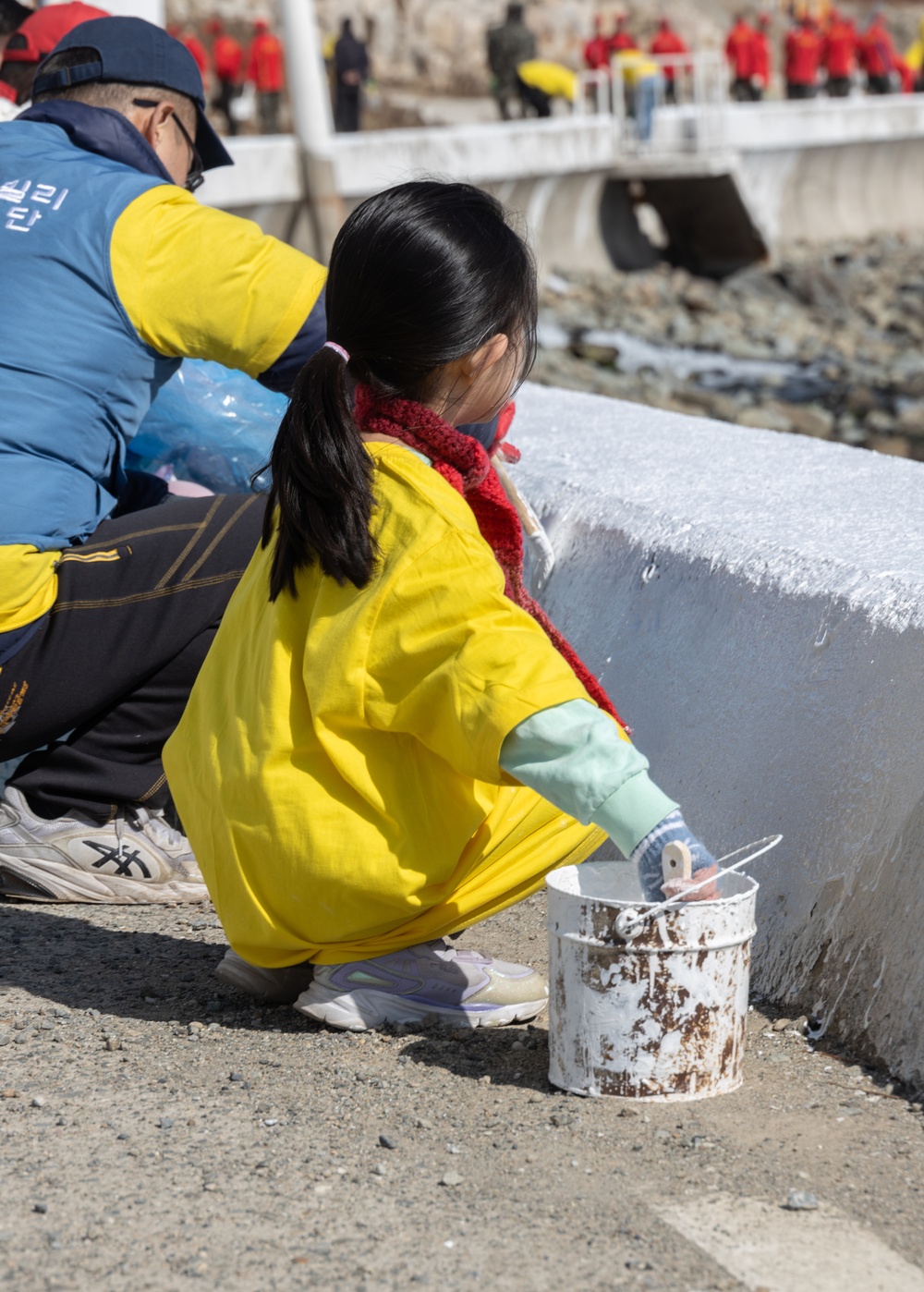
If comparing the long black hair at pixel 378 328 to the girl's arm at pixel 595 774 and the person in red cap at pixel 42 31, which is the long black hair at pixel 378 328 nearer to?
the girl's arm at pixel 595 774

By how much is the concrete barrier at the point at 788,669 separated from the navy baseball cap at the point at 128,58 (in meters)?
1.09

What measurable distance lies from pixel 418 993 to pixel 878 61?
86.7ft

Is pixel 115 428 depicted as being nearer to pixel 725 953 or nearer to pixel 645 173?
pixel 725 953

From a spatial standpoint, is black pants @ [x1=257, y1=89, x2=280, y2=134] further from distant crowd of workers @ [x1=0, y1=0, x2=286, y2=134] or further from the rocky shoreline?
the rocky shoreline

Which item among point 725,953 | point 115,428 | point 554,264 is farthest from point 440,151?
point 725,953

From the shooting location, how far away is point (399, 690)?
2018 mm

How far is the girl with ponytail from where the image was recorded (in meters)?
1.91

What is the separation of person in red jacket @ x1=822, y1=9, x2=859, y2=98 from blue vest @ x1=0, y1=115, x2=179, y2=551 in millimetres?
24272

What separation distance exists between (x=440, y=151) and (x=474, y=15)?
49.4 ft

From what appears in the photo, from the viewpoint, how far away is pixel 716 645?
8.66 ft

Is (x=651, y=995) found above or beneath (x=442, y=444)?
beneath

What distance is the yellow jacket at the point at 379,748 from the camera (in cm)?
195

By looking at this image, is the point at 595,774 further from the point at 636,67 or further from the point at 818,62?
the point at 818,62

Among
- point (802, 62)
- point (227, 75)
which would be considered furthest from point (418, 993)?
point (802, 62)
